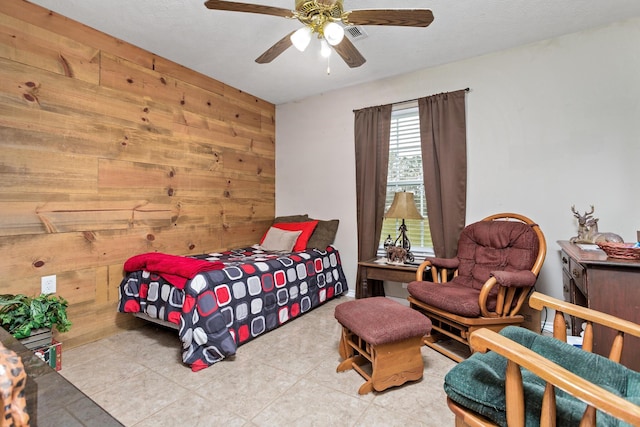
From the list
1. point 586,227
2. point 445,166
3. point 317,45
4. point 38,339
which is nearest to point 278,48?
point 317,45

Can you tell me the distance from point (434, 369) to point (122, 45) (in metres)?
3.59

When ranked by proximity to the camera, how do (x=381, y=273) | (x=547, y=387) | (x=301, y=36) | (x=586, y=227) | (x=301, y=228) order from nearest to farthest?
(x=547, y=387)
(x=301, y=36)
(x=586, y=227)
(x=381, y=273)
(x=301, y=228)

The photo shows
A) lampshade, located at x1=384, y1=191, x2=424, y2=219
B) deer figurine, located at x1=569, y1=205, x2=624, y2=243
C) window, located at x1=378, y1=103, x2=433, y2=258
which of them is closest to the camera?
deer figurine, located at x1=569, y1=205, x2=624, y2=243

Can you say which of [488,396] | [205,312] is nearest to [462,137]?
[488,396]

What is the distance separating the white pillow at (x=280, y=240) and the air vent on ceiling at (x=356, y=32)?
6.86 feet

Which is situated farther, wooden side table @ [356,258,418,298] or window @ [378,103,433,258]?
window @ [378,103,433,258]

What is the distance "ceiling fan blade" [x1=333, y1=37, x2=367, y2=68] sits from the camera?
203 centimetres

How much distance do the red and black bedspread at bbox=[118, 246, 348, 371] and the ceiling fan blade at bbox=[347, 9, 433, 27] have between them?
1924mm

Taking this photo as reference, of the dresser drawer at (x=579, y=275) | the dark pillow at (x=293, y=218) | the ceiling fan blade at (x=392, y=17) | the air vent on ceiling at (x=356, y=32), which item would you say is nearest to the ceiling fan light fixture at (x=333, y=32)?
the ceiling fan blade at (x=392, y=17)

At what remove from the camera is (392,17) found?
1721 mm

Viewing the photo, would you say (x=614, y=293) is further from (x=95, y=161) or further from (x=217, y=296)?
(x=95, y=161)

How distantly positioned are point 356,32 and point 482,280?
7.49 ft

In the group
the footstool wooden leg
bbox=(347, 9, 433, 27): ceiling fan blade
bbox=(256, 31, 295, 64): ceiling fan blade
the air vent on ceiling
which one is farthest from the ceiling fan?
the footstool wooden leg

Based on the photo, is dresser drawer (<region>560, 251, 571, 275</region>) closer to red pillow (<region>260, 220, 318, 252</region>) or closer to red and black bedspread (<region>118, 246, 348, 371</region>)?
red and black bedspread (<region>118, 246, 348, 371</region>)
